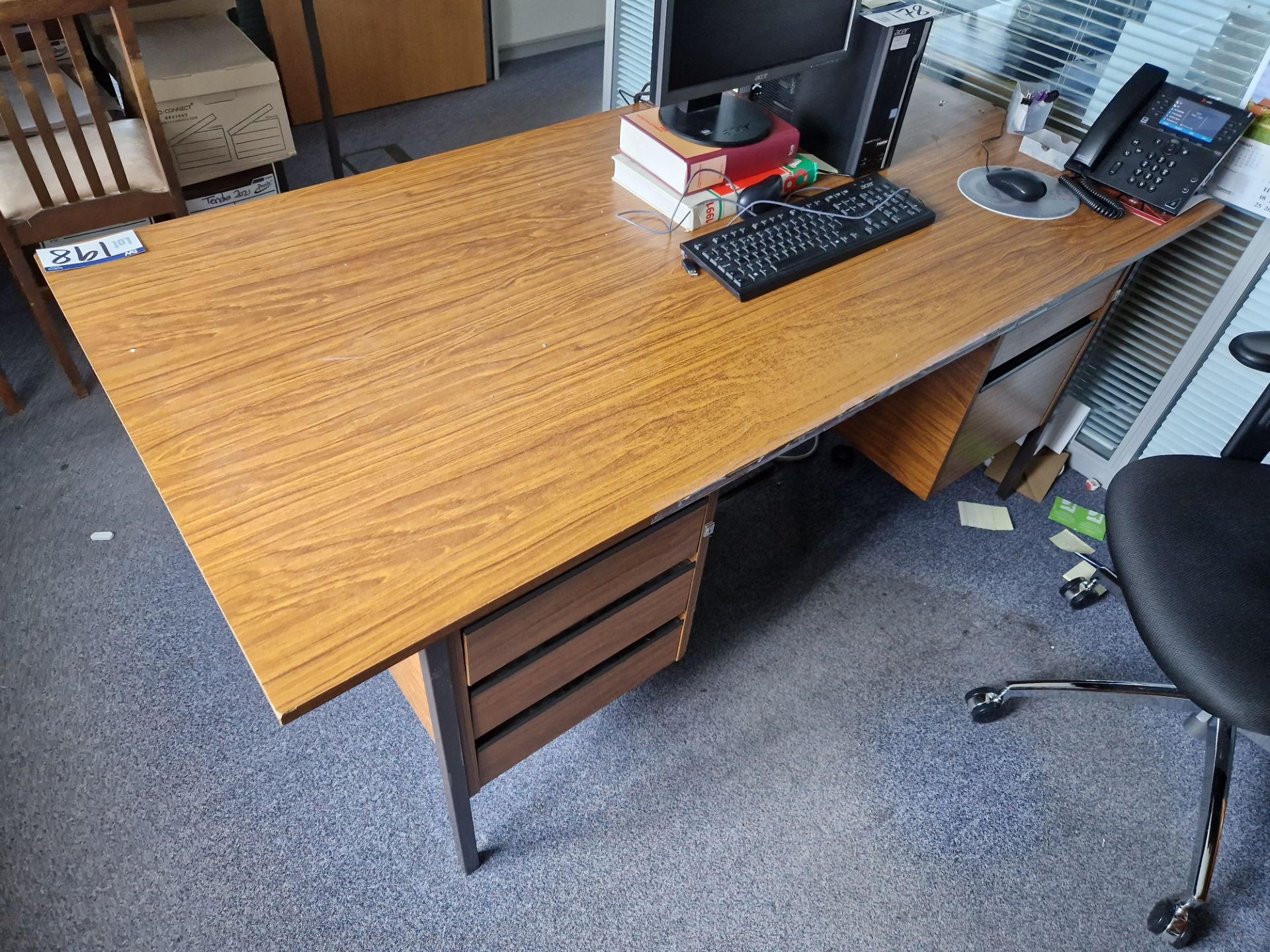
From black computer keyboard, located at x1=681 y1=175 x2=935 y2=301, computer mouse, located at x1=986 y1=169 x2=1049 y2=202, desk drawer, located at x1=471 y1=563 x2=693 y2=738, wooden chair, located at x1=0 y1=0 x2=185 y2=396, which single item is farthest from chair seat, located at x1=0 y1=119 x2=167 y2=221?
computer mouse, located at x1=986 y1=169 x2=1049 y2=202

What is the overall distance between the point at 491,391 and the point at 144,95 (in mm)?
1362

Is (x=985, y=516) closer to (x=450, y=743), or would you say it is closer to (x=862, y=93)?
(x=862, y=93)

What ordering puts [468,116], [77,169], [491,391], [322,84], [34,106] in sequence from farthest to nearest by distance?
[468,116] < [322,84] < [77,169] < [34,106] < [491,391]

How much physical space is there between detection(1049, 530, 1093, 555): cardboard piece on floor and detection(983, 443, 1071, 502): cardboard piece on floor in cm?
11

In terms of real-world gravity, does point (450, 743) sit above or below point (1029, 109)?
below

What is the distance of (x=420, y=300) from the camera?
122 cm

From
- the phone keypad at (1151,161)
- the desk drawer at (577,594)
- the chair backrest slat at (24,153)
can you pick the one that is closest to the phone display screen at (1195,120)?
the phone keypad at (1151,161)

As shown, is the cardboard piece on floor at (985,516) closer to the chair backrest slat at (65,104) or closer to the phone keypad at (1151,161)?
the phone keypad at (1151,161)

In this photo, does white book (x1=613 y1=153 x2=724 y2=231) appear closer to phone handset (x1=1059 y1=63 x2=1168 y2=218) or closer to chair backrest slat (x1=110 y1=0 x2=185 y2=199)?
phone handset (x1=1059 y1=63 x2=1168 y2=218)

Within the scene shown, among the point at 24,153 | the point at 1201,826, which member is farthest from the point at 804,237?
the point at 24,153

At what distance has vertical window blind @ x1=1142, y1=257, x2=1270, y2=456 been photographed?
1.71m

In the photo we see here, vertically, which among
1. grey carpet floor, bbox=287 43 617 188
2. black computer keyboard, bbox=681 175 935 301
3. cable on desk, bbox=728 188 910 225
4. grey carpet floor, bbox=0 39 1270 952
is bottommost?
grey carpet floor, bbox=0 39 1270 952

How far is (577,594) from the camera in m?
1.10

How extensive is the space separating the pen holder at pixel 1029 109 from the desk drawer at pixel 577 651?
1.20 m
